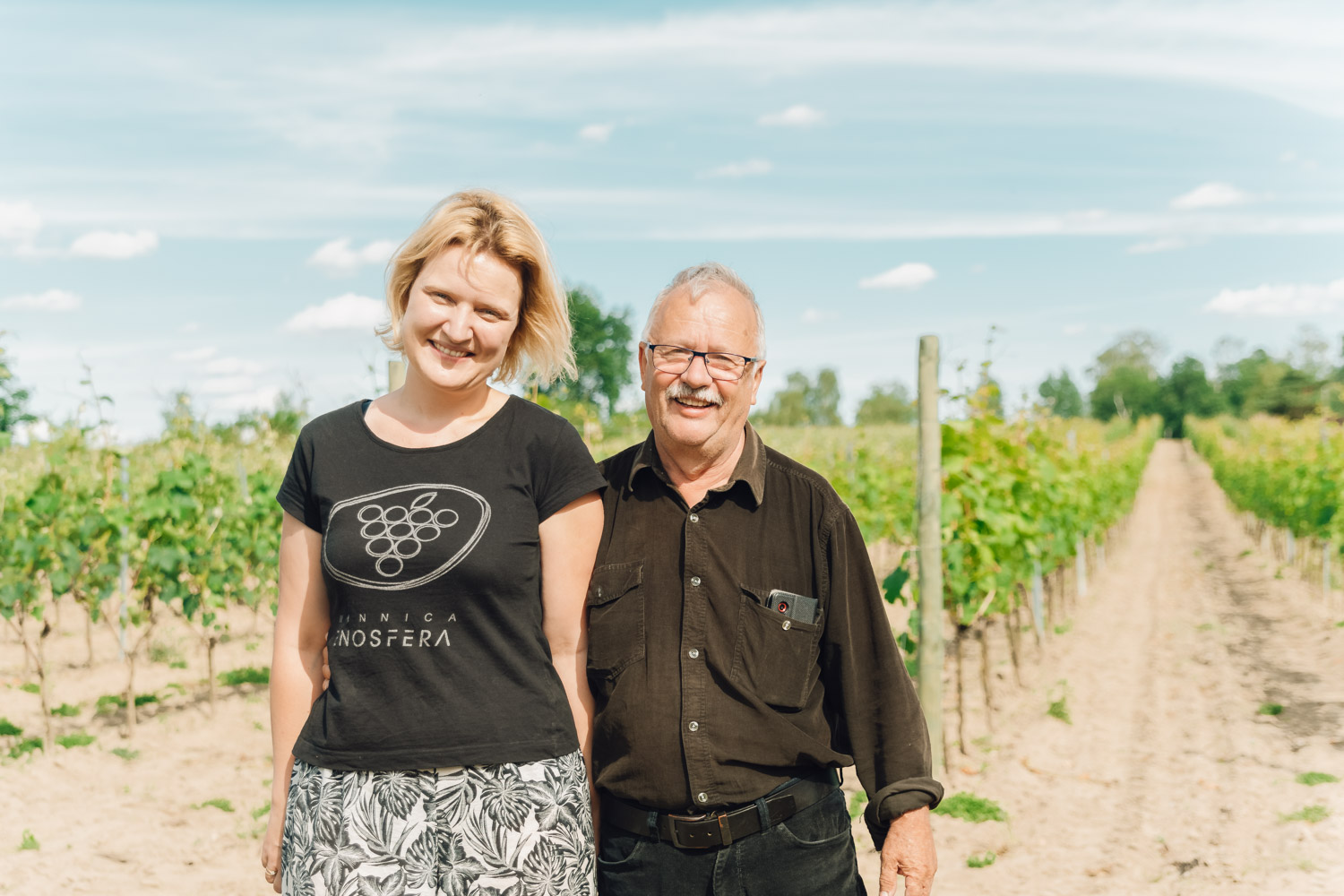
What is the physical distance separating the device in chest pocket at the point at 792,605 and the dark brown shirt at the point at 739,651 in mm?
12

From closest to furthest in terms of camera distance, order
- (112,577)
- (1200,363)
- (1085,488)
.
A: (112,577) → (1085,488) → (1200,363)

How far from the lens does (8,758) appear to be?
605cm

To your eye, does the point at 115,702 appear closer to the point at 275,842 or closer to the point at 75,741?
the point at 75,741

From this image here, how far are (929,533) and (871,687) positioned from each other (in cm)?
276

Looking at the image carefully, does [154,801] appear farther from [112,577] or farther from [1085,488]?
[1085,488]

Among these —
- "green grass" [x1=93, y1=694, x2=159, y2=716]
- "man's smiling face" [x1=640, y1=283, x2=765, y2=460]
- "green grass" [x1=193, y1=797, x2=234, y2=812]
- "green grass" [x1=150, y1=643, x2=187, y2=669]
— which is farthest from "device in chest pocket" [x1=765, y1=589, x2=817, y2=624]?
"green grass" [x1=150, y1=643, x2=187, y2=669]

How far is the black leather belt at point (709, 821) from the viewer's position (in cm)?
189

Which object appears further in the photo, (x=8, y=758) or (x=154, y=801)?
(x=8, y=758)

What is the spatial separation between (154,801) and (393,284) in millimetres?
4758

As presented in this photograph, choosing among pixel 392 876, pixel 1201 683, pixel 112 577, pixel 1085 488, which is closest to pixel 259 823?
pixel 112 577

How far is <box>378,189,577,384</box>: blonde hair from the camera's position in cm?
180

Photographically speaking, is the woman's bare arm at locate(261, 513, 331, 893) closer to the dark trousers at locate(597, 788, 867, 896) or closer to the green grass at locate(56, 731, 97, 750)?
the dark trousers at locate(597, 788, 867, 896)

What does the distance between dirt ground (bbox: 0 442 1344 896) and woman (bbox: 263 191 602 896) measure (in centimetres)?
311

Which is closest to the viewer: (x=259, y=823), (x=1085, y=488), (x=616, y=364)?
(x=259, y=823)
